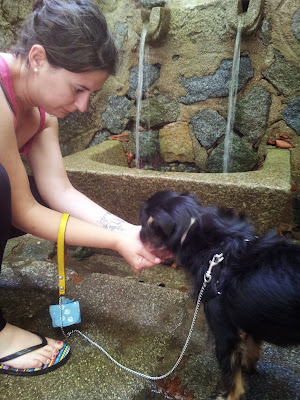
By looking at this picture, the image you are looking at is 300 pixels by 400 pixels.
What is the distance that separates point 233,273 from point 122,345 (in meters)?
0.62

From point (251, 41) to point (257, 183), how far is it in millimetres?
1436

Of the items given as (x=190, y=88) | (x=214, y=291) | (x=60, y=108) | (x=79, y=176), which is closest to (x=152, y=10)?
(x=190, y=88)

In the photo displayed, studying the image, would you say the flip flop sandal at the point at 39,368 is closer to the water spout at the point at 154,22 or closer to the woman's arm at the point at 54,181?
the woman's arm at the point at 54,181

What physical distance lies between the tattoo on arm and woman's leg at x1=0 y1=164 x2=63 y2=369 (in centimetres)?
47

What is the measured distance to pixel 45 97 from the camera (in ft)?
4.23

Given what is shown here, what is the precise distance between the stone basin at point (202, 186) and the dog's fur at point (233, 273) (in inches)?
12.1

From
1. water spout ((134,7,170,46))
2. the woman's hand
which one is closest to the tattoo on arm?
the woman's hand

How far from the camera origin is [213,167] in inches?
113

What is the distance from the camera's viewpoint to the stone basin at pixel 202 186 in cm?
173

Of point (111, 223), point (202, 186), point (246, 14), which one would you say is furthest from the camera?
point (246, 14)

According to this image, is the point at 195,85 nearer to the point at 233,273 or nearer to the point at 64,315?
the point at 233,273

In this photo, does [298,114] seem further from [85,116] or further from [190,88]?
[85,116]

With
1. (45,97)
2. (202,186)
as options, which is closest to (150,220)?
(202,186)

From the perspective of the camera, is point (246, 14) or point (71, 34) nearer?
point (71, 34)
